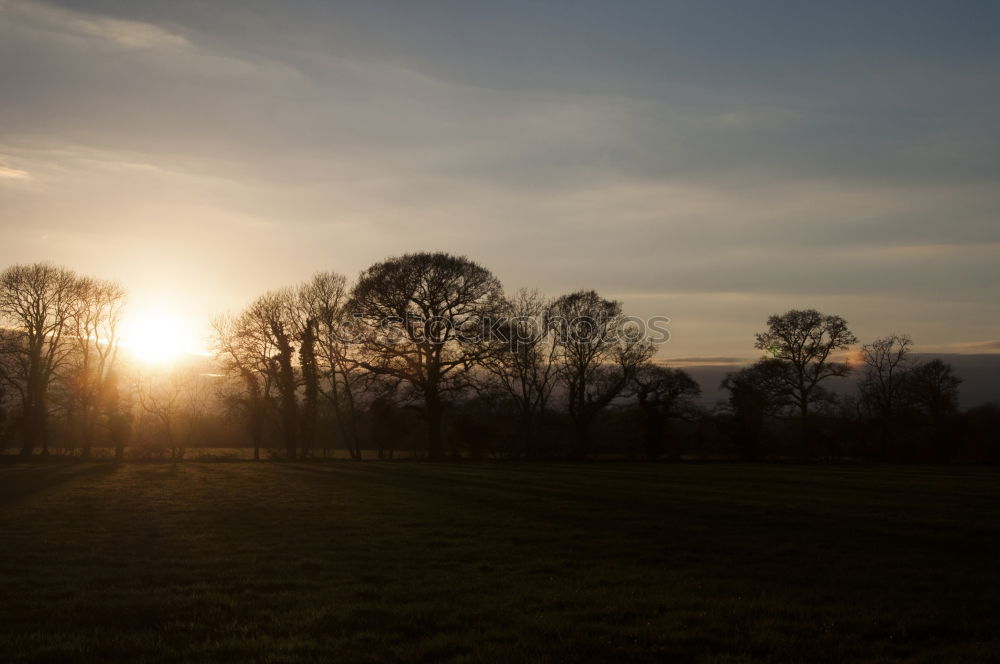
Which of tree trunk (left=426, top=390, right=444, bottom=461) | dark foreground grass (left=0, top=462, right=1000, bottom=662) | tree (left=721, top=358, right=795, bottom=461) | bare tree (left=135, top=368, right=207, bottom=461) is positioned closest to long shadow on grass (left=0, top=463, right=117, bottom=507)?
dark foreground grass (left=0, top=462, right=1000, bottom=662)

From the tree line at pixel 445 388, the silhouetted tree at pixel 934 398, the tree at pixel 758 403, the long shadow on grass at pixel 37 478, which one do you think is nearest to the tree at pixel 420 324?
the tree line at pixel 445 388

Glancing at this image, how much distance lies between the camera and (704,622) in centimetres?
869

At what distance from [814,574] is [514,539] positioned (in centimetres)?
569

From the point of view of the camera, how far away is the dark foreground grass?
7.77 meters

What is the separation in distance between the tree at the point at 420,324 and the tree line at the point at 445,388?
3.7 inches

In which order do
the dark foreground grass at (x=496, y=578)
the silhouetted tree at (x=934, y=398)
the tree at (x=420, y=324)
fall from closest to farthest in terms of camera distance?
the dark foreground grass at (x=496, y=578) → the tree at (x=420, y=324) → the silhouetted tree at (x=934, y=398)

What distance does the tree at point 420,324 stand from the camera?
44438 millimetres

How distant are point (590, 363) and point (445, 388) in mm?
14058

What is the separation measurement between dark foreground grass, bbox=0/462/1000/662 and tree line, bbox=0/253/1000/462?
23.4 meters

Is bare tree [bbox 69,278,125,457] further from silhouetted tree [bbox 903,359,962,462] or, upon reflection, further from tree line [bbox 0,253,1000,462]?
silhouetted tree [bbox 903,359,962,462]

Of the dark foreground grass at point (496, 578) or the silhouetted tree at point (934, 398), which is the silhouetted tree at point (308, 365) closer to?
the dark foreground grass at point (496, 578)

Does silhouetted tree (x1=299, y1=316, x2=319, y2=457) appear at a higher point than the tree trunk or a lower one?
higher

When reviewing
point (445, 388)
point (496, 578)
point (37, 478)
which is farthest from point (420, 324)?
point (496, 578)

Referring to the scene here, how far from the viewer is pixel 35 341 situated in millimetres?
48062
